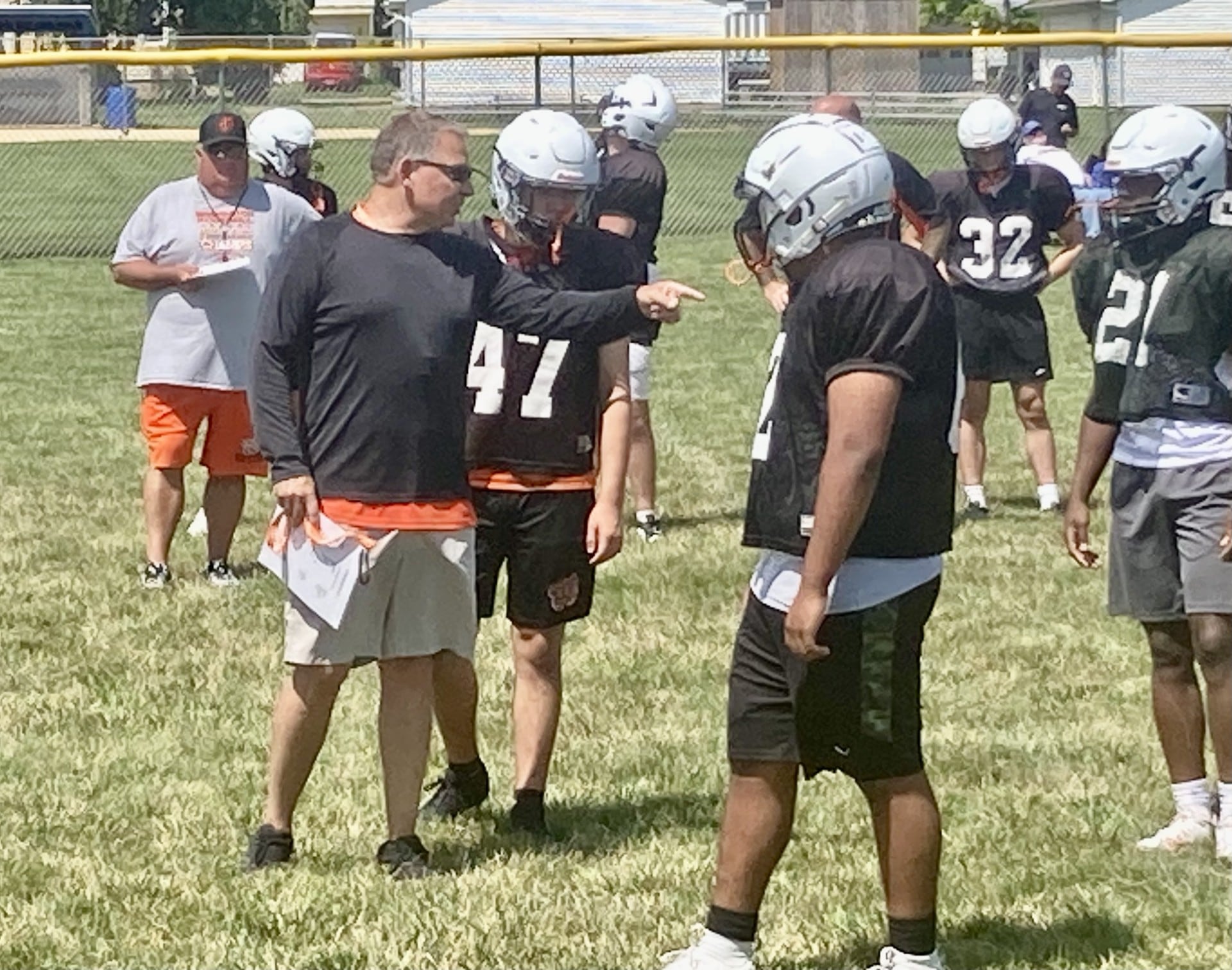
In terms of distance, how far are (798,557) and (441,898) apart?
1494mm

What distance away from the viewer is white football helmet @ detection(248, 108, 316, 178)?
34.8 feet

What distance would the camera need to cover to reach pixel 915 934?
199 inches

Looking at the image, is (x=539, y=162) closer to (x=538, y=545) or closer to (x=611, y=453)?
(x=611, y=453)

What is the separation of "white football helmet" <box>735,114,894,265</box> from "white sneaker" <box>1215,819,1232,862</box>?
2.16 meters

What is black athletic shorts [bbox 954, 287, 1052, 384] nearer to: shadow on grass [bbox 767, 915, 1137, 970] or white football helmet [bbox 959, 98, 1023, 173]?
white football helmet [bbox 959, 98, 1023, 173]

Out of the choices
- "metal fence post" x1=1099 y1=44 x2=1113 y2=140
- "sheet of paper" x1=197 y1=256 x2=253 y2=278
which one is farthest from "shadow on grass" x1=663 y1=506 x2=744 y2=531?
"metal fence post" x1=1099 y1=44 x2=1113 y2=140

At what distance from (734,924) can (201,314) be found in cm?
541

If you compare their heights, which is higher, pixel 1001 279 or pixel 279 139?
pixel 279 139

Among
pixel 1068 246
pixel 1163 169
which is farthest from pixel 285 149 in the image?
pixel 1163 169

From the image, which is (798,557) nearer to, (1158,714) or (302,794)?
(1158,714)

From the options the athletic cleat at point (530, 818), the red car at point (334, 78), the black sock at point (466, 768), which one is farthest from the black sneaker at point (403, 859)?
the red car at point (334, 78)

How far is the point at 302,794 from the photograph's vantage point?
6.86m

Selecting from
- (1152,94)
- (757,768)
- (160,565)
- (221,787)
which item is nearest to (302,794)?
(221,787)

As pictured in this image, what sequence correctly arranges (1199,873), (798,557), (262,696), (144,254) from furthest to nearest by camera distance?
(144,254)
(262,696)
(1199,873)
(798,557)
